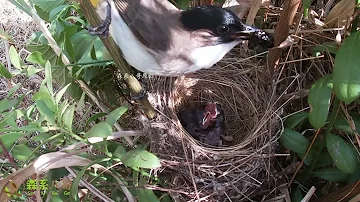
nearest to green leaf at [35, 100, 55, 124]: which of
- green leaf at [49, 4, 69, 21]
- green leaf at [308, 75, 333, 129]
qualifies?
green leaf at [49, 4, 69, 21]

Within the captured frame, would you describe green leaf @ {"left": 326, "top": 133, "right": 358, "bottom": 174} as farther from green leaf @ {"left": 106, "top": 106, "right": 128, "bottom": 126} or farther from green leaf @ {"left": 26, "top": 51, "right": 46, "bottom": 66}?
green leaf @ {"left": 26, "top": 51, "right": 46, "bottom": 66}

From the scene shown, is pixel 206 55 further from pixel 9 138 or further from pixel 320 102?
pixel 9 138

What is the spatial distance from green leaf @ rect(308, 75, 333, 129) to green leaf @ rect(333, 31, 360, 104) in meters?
0.05

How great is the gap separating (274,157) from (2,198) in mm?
586

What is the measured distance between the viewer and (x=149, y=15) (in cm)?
99

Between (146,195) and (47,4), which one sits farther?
(47,4)

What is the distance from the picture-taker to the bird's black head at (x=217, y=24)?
3.13ft

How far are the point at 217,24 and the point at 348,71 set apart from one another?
0.27 m

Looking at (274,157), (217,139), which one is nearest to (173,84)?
(217,139)

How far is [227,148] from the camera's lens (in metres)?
1.14

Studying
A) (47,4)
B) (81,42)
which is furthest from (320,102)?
(47,4)

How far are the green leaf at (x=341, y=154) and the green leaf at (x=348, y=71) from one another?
13cm

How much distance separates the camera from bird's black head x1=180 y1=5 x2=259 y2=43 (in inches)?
37.5

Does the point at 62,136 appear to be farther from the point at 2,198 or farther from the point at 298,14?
the point at 298,14
